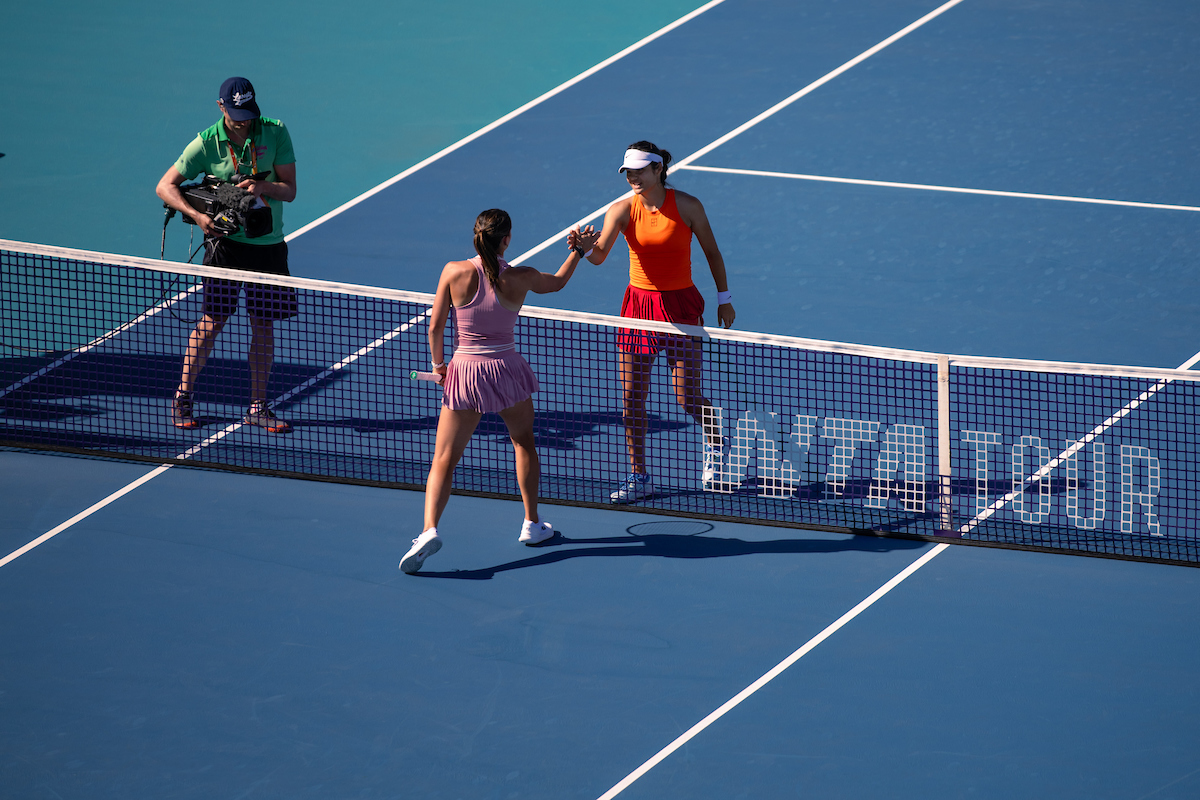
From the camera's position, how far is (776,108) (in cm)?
1558

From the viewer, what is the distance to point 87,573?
8320mm

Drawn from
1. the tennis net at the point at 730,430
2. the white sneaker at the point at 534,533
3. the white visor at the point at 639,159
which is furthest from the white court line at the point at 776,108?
the white sneaker at the point at 534,533

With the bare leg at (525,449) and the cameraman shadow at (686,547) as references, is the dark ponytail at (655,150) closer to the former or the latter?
the bare leg at (525,449)

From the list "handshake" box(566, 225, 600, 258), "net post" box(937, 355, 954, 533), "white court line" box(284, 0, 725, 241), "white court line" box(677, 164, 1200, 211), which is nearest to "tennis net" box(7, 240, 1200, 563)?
"net post" box(937, 355, 954, 533)

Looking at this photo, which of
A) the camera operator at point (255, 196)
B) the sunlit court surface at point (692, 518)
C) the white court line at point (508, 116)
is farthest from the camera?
the white court line at point (508, 116)

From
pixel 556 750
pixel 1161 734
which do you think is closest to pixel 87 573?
pixel 556 750

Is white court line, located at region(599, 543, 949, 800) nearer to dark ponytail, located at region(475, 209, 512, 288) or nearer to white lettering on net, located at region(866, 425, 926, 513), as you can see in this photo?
white lettering on net, located at region(866, 425, 926, 513)

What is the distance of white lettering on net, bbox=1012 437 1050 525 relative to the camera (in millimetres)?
8812

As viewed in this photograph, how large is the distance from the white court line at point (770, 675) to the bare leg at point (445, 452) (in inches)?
78.9

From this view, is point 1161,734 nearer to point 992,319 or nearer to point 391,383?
point 992,319

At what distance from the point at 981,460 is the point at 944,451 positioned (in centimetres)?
71

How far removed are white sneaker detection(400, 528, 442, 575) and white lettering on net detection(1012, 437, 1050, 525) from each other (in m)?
3.34

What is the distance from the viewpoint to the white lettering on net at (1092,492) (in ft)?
28.6

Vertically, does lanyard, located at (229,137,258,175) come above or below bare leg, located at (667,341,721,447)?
above
